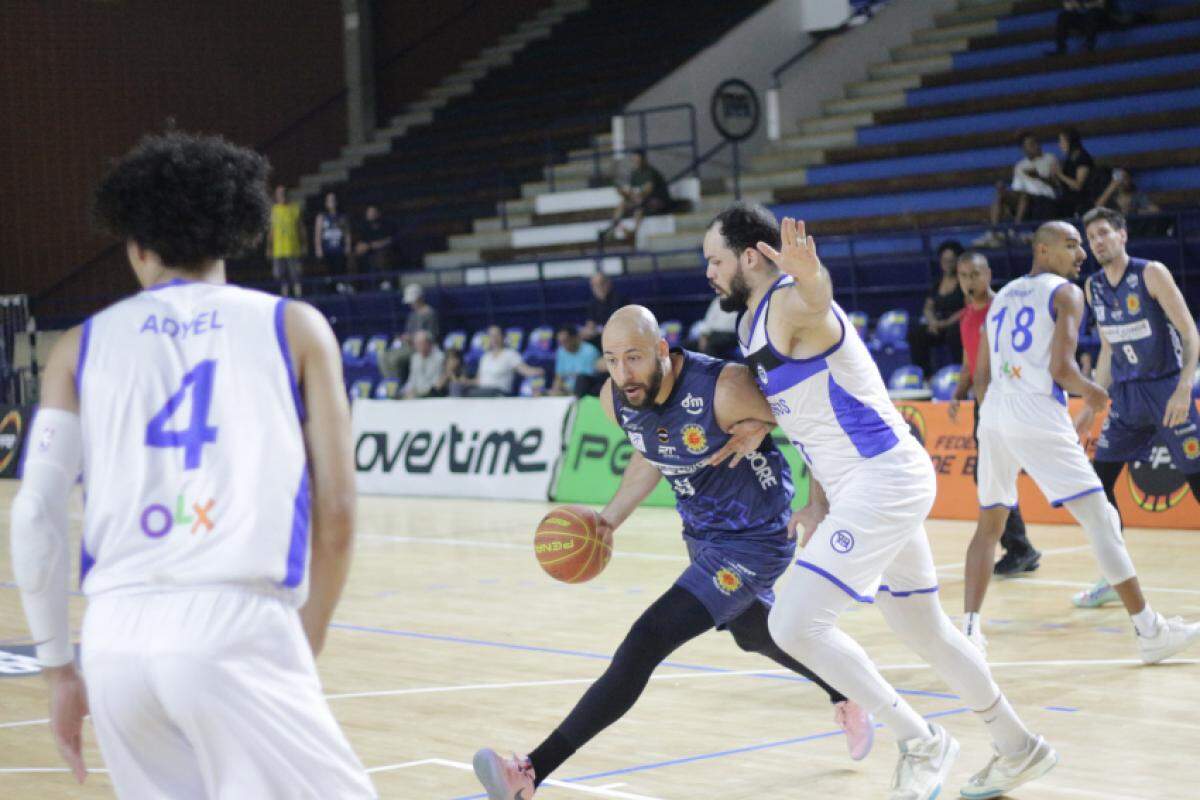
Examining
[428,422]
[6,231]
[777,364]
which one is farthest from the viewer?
[6,231]

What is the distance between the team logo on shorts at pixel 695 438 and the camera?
4.86m

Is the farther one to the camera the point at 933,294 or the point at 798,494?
the point at 933,294

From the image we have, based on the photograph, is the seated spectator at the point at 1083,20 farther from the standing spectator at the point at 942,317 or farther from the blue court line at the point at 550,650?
the blue court line at the point at 550,650

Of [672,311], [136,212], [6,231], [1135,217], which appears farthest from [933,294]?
[6,231]

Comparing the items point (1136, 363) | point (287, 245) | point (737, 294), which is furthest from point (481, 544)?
point (287, 245)

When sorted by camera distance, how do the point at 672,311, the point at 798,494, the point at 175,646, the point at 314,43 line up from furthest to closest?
1. the point at 314,43
2. the point at 672,311
3. the point at 798,494
4. the point at 175,646

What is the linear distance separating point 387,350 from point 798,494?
326 inches

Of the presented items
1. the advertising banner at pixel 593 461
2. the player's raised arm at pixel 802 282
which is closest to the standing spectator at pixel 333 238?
the advertising banner at pixel 593 461

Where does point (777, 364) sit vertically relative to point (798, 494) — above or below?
above

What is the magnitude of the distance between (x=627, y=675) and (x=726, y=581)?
0.44 m

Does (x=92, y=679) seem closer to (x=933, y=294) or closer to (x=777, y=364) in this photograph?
(x=777, y=364)

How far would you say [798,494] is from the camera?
506 inches

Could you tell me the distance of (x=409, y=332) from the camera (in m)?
19.4

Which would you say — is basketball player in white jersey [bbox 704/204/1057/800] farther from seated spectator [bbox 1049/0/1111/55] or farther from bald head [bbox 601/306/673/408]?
seated spectator [bbox 1049/0/1111/55]
